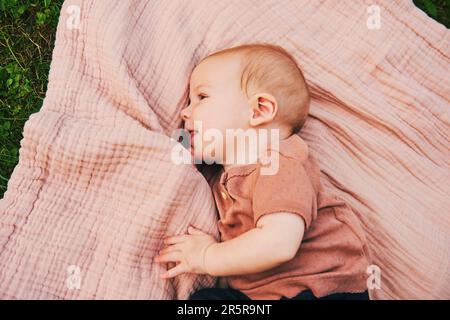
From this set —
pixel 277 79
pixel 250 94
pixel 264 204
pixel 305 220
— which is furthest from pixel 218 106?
pixel 305 220

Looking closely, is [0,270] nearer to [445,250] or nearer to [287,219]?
[287,219]

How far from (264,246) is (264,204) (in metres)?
0.13

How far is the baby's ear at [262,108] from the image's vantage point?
174 centimetres

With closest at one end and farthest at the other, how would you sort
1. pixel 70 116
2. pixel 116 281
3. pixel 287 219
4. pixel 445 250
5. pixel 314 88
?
pixel 287 219 → pixel 116 281 → pixel 70 116 → pixel 445 250 → pixel 314 88

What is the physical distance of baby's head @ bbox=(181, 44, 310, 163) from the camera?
5.77 ft

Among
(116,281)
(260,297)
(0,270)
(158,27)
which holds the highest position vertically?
(158,27)

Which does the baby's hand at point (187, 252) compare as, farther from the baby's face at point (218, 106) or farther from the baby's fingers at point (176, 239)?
the baby's face at point (218, 106)

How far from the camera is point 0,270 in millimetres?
1688

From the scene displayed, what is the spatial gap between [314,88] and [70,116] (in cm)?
97

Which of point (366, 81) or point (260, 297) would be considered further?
point (366, 81)

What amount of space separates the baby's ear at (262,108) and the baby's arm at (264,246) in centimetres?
36

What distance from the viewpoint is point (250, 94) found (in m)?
1.77

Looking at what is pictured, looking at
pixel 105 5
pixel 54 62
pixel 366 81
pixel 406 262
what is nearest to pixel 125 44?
pixel 105 5

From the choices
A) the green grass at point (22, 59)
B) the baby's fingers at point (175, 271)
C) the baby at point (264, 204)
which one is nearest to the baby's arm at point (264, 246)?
the baby at point (264, 204)
